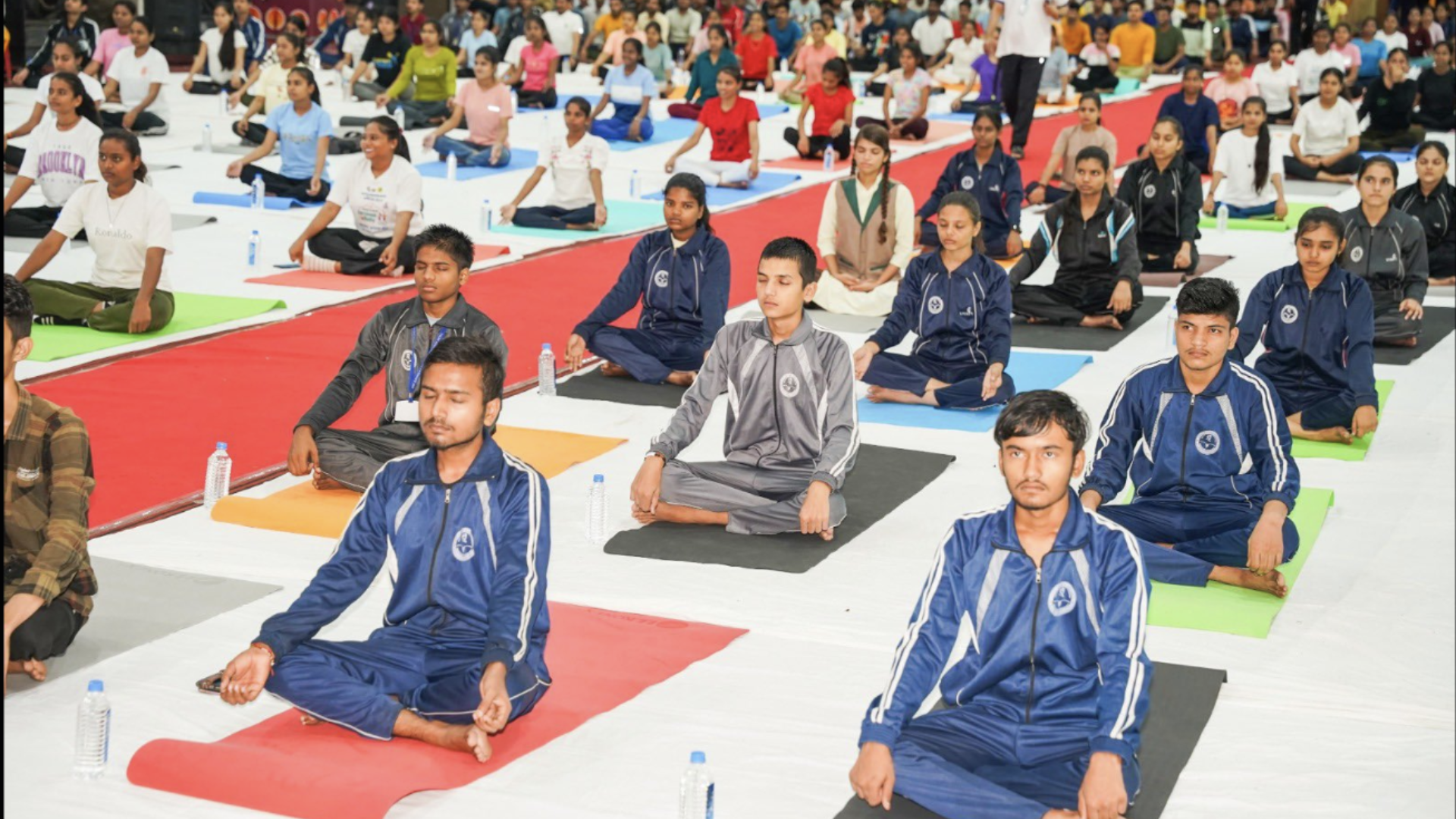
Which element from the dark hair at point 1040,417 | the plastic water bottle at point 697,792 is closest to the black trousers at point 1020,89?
the dark hair at point 1040,417

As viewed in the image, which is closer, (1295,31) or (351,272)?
(351,272)

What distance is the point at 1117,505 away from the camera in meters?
5.86

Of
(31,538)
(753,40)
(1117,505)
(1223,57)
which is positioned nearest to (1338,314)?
(1117,505)

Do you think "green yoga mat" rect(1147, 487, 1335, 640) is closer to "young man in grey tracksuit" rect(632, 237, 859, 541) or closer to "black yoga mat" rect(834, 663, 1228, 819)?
"black yoga mat" rect(834, 663, 1228, 819)

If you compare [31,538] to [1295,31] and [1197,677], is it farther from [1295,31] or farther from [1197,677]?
[1295,31]

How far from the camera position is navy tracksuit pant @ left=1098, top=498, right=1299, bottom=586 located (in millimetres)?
5574

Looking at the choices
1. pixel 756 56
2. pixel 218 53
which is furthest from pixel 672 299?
pixel 756 56

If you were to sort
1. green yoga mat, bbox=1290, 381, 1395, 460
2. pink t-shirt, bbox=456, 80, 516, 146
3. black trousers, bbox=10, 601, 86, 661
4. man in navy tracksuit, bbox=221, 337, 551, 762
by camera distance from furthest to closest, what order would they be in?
1. pink t-shirt, bbox=456, 80, 516, 146
2. green yoga mat, bbox=1290, 381, 1395, 460
3. black trousers, bbox=10, 601, 86, 661
4. man in navy tracksuit, bbox=221, 337, 551, 762

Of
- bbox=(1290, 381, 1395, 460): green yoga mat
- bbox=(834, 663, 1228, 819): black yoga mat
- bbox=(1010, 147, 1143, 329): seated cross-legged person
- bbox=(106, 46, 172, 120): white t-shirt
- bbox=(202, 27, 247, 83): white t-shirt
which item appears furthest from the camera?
bbox=(202, 27, 247, 83): white t-shirt

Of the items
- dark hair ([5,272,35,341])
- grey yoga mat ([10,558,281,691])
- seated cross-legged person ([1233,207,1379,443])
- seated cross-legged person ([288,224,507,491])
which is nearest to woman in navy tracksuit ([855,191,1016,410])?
seated cross-legged person ([1233,207,1379,443])

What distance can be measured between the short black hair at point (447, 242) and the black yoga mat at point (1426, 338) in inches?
185

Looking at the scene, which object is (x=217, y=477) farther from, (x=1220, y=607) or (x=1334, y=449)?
(x=1334, y=449)

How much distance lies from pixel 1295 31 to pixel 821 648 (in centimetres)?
2307

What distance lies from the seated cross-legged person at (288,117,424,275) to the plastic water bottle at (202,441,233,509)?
384 cm
